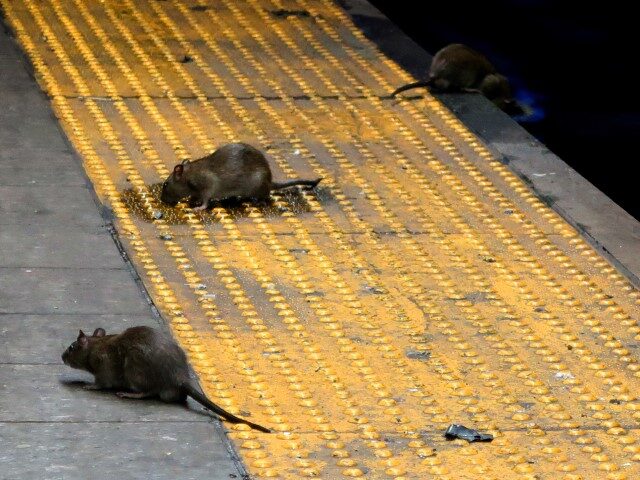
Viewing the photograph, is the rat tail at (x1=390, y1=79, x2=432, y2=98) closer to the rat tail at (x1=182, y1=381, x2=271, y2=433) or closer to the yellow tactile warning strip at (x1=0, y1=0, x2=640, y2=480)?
the yellow tactile warning strip at (x1=0, y1=0, x2=640, y2=480)

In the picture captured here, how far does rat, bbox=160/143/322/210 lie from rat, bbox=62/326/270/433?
254cm

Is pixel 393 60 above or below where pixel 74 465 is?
below

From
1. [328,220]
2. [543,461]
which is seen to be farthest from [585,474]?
[328,220]

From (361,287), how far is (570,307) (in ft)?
3.85

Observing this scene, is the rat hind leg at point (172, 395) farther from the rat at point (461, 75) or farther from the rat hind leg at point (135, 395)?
the rat at point (461, 75)

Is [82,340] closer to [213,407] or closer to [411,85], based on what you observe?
[213,407]

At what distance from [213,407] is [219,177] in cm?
295

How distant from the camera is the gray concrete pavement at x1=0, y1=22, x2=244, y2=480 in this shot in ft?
20.1

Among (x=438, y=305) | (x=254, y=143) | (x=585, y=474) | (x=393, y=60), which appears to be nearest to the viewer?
(x=585, y=474)

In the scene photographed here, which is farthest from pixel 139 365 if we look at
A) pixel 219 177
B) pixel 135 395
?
pixel 219 177

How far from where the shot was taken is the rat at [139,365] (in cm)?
658

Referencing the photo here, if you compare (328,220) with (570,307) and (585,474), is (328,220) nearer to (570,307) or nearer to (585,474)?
(570,307)

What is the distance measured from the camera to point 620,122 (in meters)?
13.2

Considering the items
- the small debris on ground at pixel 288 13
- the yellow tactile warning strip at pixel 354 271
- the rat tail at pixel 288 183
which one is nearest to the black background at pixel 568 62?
the yellow tactile warning strip at pixel 354 271
